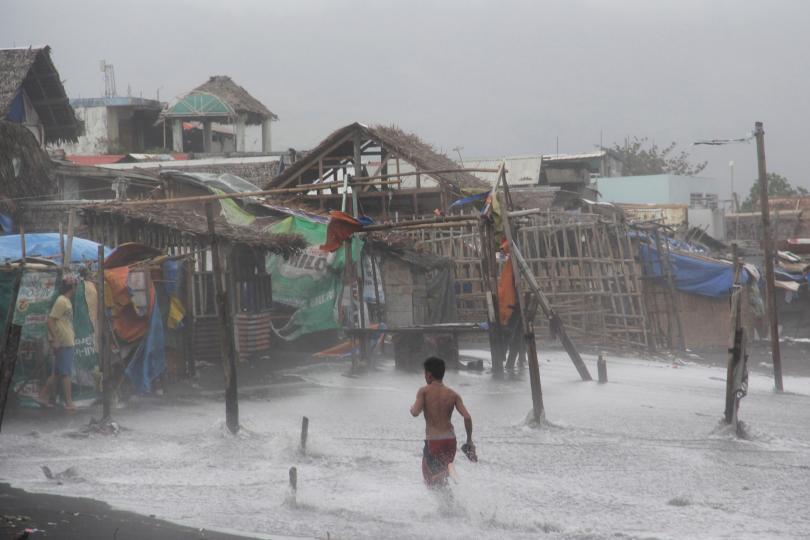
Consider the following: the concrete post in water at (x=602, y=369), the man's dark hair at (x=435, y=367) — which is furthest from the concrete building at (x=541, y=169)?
the man's dark hair at (x=435, y=367)

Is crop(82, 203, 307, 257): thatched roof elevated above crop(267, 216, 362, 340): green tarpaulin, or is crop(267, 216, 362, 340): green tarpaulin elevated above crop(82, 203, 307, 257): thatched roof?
crop(82, 203, 307, 257): thatched roof

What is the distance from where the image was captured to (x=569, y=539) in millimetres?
7594

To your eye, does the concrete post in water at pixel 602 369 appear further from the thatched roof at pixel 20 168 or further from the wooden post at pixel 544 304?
the thatched roof at pixel 20 168

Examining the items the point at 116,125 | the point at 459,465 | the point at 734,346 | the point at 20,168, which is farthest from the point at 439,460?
the point at 116,125

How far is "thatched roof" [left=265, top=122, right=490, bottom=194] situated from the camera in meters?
25.1

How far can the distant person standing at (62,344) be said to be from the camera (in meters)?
12.2

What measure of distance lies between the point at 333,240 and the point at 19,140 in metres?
7.52

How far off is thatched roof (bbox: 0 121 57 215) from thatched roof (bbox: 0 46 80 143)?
2.28m

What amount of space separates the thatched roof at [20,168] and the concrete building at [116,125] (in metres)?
23.7

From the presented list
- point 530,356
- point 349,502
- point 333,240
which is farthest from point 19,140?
point 349,502

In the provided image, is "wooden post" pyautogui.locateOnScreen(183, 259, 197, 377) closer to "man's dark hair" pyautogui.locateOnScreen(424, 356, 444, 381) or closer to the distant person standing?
the distant person standing

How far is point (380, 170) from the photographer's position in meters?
27.0

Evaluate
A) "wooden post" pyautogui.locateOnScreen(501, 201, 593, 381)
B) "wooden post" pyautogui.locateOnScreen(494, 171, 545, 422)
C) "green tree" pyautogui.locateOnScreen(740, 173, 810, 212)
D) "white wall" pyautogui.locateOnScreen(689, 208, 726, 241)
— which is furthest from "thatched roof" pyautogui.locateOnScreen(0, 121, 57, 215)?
"green tree" pyautogui.locateOnScreen(740, 173, 810, 212)

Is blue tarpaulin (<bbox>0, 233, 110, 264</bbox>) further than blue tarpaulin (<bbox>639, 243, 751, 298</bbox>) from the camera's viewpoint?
No
